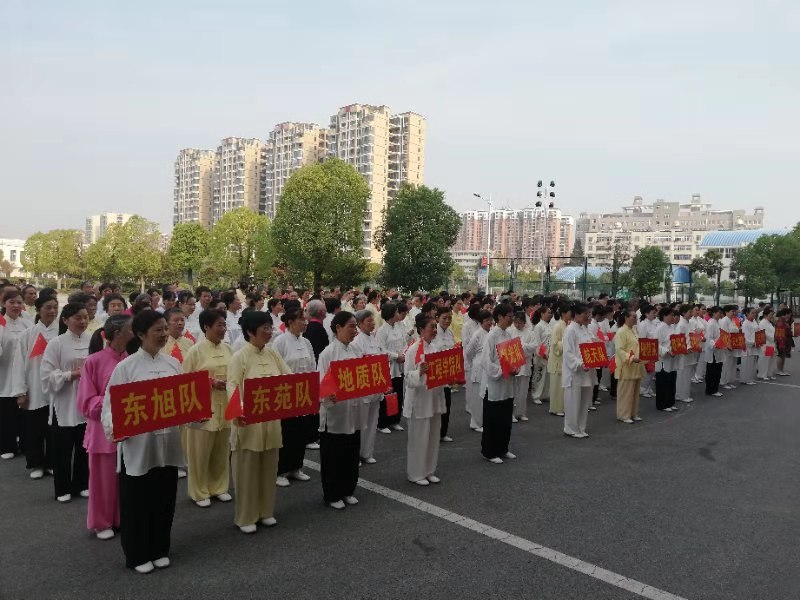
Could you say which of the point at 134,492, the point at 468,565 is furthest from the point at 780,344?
the point at 134,492

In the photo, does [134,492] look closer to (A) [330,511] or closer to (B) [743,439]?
(A) [330,511]

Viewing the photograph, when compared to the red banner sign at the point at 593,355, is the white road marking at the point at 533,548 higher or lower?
lower

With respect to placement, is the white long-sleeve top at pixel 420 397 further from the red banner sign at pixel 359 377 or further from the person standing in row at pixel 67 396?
the person standing in row at pixel 67 396

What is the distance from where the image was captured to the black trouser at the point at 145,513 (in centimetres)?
410

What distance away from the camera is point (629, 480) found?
21.1 feet

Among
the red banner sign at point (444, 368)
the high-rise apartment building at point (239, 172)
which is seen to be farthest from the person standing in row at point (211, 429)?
the high-rise apartment building at point (239, 172)

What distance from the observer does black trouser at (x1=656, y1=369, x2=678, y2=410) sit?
10.4 meters

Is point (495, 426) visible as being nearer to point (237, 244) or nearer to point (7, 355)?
point (7, 355)

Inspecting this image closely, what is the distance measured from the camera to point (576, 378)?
8.21 meters

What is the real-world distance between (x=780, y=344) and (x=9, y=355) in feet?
52.1

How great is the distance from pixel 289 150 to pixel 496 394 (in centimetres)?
10543

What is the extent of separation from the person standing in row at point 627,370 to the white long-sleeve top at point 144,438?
23.4ft

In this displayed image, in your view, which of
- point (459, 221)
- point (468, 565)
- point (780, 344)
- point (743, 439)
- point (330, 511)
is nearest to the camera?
point (468, 565)

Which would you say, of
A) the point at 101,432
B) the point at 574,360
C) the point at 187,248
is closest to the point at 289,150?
the point at 187,248
